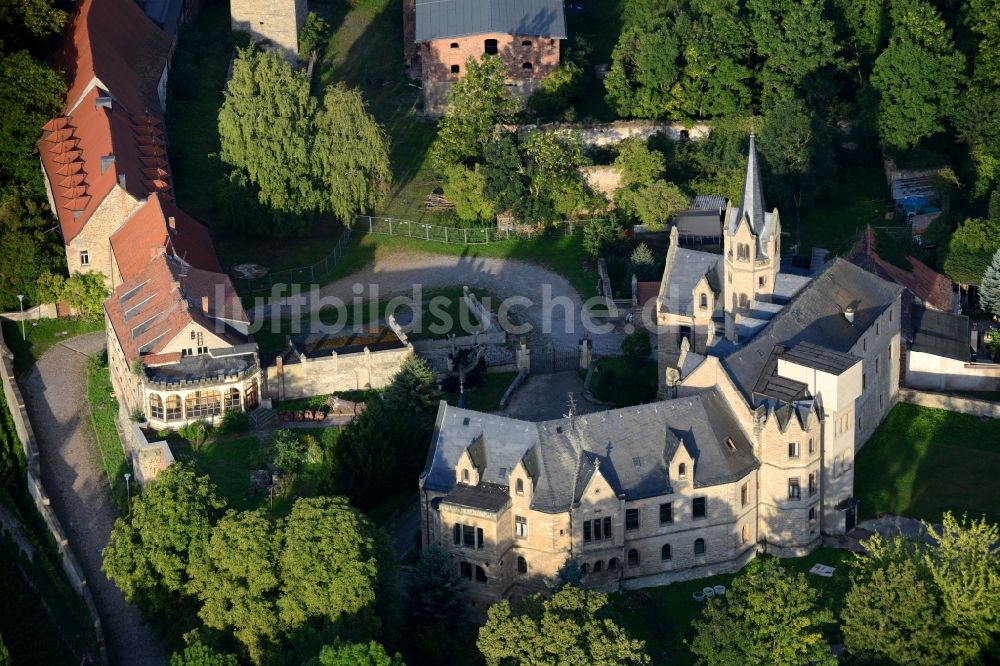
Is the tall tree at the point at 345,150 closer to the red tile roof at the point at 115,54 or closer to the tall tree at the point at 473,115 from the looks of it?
the tall tree at the point at 473,115

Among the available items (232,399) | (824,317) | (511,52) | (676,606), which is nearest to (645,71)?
(511,52)

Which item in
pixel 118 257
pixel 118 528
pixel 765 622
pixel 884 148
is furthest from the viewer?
pixel 884 148

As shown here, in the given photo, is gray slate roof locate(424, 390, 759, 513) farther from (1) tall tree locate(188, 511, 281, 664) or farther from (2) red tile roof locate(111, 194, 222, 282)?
(2) red tile roof locate(111, 194, 222, 282)

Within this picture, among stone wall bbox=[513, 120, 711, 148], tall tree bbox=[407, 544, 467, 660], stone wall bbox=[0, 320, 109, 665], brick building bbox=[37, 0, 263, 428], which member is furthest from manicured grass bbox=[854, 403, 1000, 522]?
stone wall bbox=[0, 320, 109, 665]

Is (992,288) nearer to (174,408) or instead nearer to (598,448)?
(598,448)

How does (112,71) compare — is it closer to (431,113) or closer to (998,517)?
(431,113)

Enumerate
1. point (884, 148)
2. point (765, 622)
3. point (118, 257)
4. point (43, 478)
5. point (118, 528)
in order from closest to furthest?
1. point (765, 622)
2. point (118, 528)
3. point (43, 478)
4. point (118, 257)
5. point (884, 148)

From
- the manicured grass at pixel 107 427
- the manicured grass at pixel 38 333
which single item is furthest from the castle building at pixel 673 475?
the manicured grass at pixel 38 333

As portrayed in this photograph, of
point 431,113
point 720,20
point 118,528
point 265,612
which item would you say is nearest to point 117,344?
point 118,528
